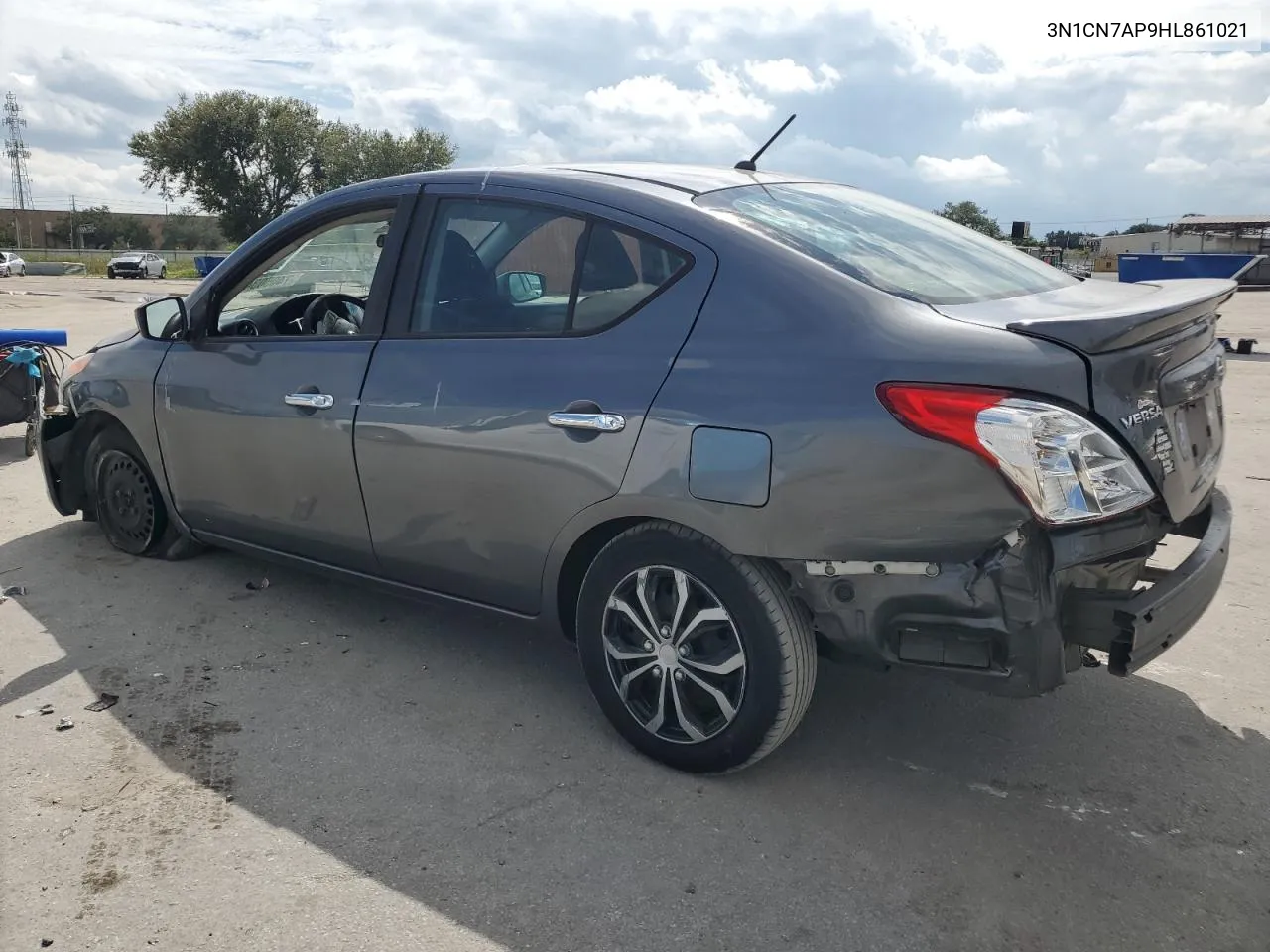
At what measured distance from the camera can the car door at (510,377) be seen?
304 cm

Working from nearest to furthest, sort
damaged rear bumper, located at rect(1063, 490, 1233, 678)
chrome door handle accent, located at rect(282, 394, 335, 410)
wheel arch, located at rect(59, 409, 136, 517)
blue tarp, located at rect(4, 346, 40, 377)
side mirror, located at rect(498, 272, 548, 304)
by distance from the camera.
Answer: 1. damaged rear bumper, located at rect(1063, 490, 1233, 678)
2. side mirror, located at rect(498, 272, 548, 304)
3. chrome door handle accent, located at rect(282, 394, 335, 410)
4. wheel arch, located at rect(59, 409, 136, 517)
5. blue tarp, located at rect(4, 346, 40, 377)

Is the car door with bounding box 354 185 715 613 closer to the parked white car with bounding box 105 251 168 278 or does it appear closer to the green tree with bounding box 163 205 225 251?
the parked white car with bounding box 105 251 168 278

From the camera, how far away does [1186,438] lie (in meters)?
2.90

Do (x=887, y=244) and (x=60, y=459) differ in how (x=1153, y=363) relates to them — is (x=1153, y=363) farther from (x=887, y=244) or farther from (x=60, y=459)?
(x=60, y=459)

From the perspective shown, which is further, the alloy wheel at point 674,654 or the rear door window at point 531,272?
the rear door window at point 531,272

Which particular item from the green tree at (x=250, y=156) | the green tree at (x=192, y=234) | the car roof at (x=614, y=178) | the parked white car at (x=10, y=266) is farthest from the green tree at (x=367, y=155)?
A: the car roof at (x=614, y=178)

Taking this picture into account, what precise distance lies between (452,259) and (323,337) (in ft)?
2.07

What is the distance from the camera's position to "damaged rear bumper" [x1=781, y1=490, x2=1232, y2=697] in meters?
2.55

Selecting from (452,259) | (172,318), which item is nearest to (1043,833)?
(452,259)

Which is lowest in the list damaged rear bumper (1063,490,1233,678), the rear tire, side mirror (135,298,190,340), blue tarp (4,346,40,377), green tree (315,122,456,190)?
the rear tire

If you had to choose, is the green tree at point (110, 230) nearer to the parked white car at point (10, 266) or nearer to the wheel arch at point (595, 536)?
the parked white car at point (10, 266)

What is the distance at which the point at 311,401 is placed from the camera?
149 inches

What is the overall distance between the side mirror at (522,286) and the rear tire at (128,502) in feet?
7.30

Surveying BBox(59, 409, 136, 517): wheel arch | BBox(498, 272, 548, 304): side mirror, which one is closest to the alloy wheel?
BBox(498, 272, 548, 304): side mirror
